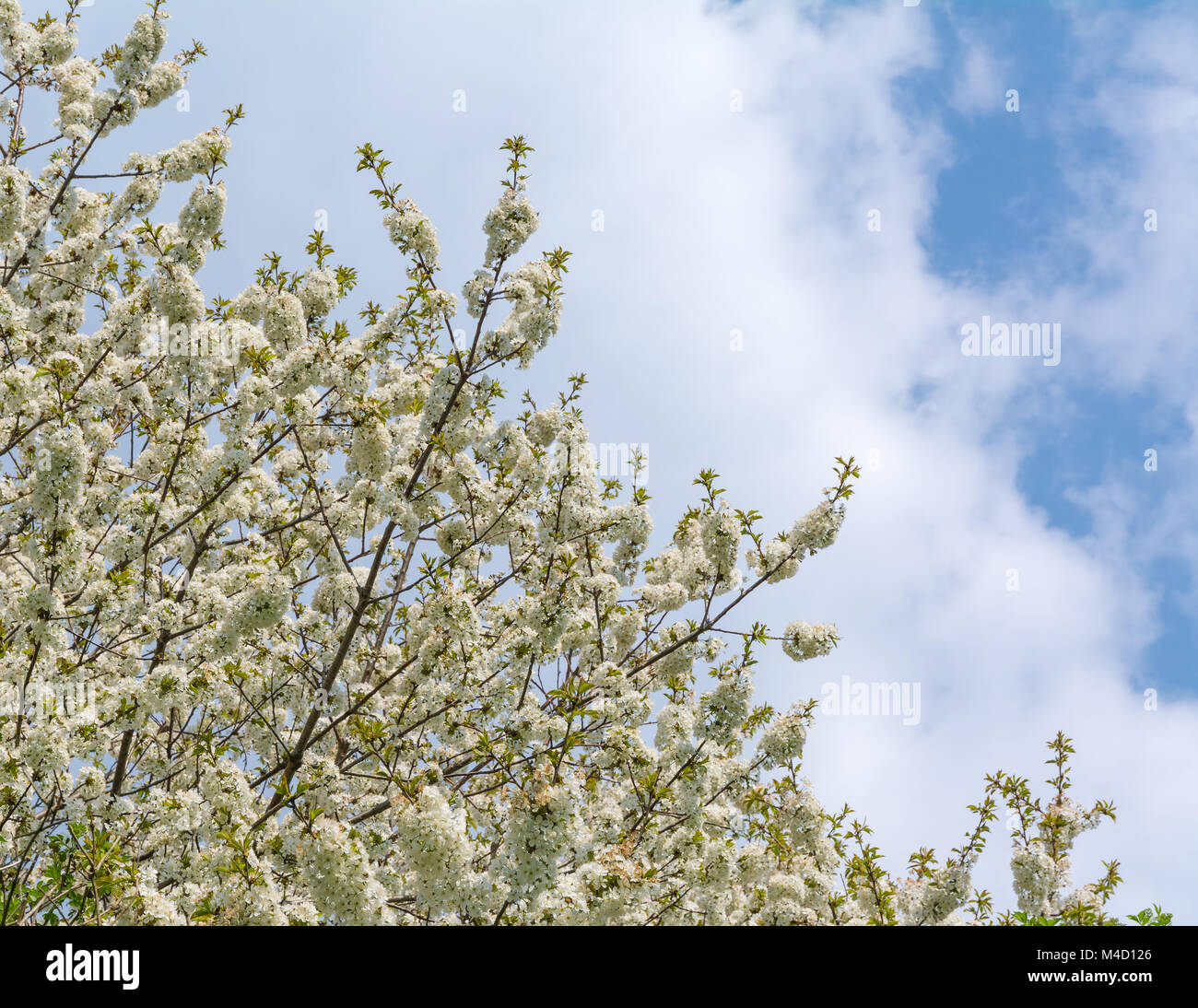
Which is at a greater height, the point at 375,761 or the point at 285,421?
the point at 285,421

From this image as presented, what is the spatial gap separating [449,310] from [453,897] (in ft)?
14.9

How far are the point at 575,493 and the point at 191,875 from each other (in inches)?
164

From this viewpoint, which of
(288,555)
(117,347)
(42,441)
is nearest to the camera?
(42,441)

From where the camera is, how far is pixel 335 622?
30.8ft

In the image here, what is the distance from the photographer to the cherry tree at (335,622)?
22.1ft

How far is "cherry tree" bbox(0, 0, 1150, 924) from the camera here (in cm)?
673

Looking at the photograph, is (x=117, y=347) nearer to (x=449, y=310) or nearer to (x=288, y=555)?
(x=288, y=555)

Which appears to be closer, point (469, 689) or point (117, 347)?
point (469, 689)

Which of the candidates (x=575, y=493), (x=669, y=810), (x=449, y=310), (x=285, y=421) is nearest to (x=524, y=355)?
(x=449, y=310)
